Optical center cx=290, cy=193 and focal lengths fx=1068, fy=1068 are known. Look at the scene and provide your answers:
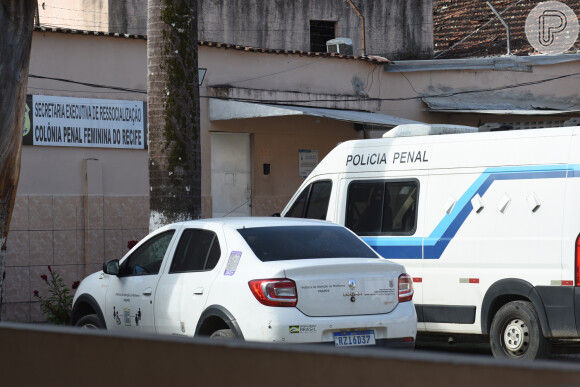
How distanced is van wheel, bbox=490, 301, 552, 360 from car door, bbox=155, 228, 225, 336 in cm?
329

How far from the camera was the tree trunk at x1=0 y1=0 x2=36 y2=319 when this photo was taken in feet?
31.2

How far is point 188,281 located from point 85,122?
7965 mm

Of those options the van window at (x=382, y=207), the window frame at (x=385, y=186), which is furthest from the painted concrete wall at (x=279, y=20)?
the van window at (x=382, y=207)

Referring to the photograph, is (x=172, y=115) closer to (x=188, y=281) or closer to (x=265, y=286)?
(x=188, y=281)

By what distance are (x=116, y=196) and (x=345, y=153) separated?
5.47 m

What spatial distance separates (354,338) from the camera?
8352 millimetres

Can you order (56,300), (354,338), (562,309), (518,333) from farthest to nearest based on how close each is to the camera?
(56,300) → (518,333) → (562,309) → (354,338)

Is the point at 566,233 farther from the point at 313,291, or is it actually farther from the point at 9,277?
the point at 9,277

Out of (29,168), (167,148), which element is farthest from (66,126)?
(167,148)

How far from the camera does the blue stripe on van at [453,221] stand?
10.2 m

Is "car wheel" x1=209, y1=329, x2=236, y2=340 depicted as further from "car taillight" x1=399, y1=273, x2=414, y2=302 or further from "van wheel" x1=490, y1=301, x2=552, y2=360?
"van wheel" x1=490, y1=301, x2=552, y2=360

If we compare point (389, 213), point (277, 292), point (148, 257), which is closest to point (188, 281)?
point (148, 257)

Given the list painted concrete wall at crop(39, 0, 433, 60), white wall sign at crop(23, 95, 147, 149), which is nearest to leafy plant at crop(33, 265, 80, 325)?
white wall sign at crop(23, 95, 147, 149)

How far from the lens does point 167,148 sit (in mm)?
12531
